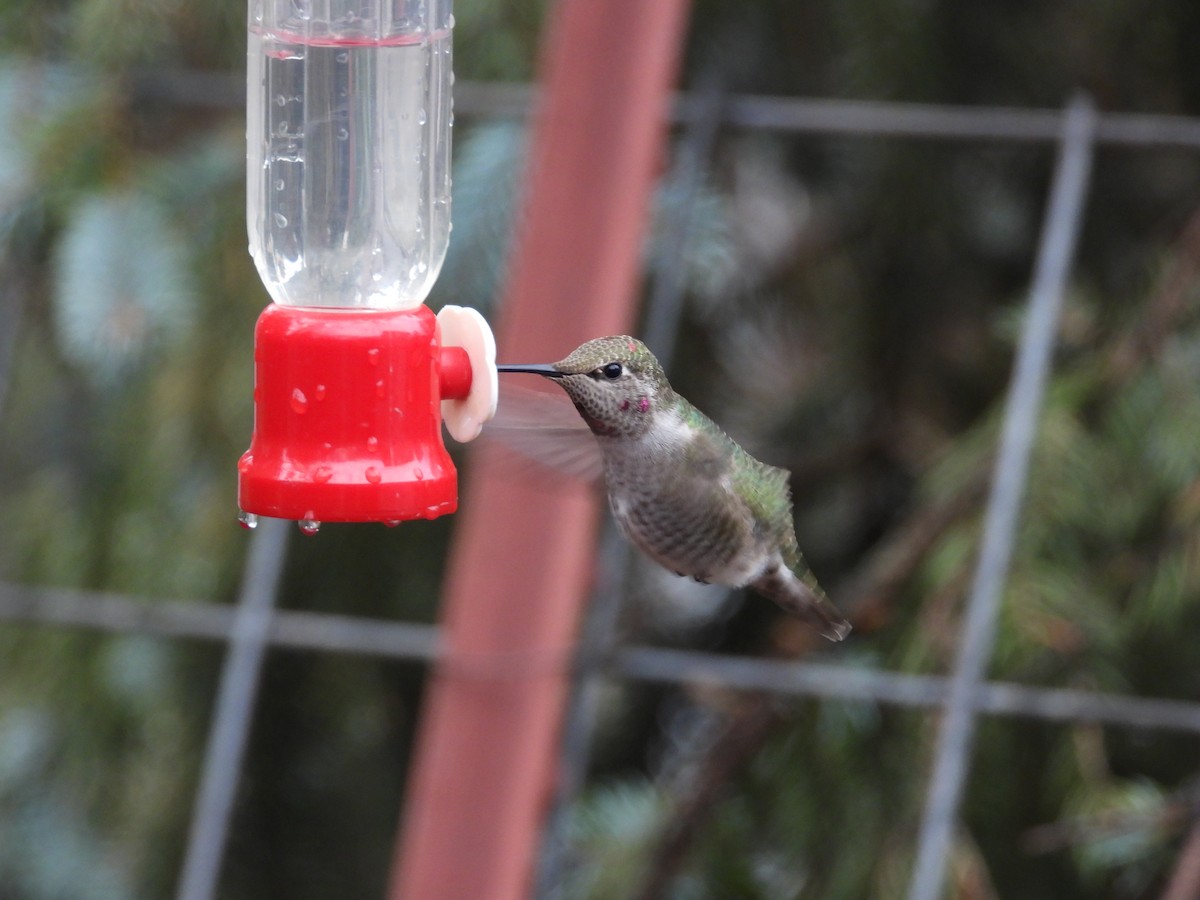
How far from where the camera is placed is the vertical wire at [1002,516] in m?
1.86

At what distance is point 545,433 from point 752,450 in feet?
2.92

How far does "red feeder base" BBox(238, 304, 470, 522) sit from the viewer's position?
47.6 inches

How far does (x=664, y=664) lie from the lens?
7.12 feet

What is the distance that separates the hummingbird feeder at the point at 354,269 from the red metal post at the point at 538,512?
35cm

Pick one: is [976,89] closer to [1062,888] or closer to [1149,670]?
[1149,670]

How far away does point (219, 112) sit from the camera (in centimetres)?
261

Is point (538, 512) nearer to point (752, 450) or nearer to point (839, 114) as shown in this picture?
point (752, 450)

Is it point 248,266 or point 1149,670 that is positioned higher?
point 248,266

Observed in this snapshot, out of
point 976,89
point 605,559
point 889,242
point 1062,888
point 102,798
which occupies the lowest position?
point 102,798

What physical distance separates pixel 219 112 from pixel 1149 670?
1.62m

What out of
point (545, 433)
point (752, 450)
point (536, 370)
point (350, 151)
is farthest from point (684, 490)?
point (752, 450)

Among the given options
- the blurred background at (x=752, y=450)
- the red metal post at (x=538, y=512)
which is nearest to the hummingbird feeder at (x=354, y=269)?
the red metal post at (x=538, y=512)

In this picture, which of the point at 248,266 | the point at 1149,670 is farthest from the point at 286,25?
the point at 1149,670

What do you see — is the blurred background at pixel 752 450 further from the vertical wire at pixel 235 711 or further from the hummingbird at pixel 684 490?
the hummingbird at pixel 684 490
